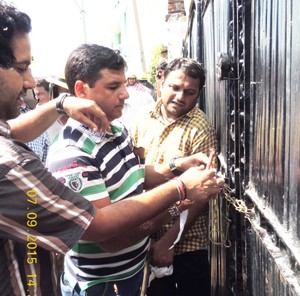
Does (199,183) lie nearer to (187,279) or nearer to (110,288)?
(110,288)

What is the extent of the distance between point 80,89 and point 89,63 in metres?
0.14

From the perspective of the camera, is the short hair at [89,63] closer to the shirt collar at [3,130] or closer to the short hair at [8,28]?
the short hair at [8,28]

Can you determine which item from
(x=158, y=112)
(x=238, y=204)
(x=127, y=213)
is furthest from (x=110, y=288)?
(x=158, y=112)

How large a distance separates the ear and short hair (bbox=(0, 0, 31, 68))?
0.57 meters

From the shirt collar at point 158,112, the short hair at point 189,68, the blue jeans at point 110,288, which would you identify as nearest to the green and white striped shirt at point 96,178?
the blue jeans at point 110,288

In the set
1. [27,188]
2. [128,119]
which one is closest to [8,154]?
[27,188]

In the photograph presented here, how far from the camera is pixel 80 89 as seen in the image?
195 cm

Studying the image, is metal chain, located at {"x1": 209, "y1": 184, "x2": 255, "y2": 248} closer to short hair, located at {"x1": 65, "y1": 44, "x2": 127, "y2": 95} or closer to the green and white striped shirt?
the green and white striped shirt

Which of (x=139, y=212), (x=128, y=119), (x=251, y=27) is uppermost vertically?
(x=251, y=27)

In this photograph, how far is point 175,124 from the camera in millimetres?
2699

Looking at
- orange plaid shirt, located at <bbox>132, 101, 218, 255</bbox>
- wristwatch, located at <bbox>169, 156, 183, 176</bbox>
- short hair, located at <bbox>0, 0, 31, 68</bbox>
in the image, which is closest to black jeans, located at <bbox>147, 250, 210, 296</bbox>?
orange plaid shirt, located at <bbox>132, 101, 218, 255</bbox>

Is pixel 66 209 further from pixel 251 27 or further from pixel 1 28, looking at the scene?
pixel 251 27

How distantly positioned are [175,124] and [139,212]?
1.26m

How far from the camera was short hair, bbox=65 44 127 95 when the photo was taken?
192cm
